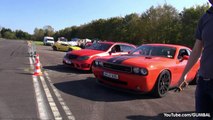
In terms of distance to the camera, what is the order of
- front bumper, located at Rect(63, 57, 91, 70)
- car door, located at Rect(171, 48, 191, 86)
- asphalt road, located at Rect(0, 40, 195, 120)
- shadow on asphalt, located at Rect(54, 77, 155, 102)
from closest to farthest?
asphalt road, located at Rect(0, 40, 195, 120) → shadow on asphalt, located at Rect(54, 77, 155, 102) → car door, located at Rect(171, 48, 191, 86) → front bumper, located at Rect(63, 57, 91, 70)

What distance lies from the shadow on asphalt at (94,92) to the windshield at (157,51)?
1550mm

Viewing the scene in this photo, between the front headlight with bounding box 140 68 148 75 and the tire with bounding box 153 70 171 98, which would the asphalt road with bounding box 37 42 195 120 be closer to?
the tire with bounding box 153 70 171 98

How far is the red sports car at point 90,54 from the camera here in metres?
12.5

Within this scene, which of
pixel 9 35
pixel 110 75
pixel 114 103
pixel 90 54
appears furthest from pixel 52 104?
pixel 9 35

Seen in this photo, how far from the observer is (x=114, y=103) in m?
7.09

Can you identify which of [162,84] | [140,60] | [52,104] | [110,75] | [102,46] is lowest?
[52,104]

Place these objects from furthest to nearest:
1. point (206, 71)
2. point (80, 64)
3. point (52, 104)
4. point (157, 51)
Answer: point (80, 64) → point (157, 51) → point (52, 104) → point (206, 71)

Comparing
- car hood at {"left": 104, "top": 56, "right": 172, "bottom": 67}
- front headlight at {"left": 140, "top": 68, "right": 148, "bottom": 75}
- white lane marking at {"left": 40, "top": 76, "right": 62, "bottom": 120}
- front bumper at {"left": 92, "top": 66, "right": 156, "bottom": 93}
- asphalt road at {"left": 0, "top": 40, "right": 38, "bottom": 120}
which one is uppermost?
car hood at {"left": 104, "top": 56, "right": 172, "bottom": 67}

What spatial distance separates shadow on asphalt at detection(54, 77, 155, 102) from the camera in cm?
761

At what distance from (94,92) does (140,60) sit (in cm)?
147

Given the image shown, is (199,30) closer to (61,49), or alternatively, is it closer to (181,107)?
(181,107)

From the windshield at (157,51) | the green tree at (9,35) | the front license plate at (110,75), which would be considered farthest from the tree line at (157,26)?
the green tree at (9,35)

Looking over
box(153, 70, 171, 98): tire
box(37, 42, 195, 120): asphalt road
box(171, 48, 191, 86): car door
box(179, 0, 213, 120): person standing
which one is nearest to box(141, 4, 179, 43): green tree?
box(171, 48, 191, 86): car door

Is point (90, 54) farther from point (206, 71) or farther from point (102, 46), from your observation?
point (206, 71)
